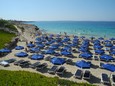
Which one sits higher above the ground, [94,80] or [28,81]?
[28,81]

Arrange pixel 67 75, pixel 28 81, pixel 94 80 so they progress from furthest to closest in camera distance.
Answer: pixel 67 75
pixel 94 80
pixel 28 81

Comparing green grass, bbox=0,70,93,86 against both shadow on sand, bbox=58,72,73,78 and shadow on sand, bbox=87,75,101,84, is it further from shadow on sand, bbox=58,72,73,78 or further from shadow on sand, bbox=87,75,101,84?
shadow on sand, bbox=58,72,73,78

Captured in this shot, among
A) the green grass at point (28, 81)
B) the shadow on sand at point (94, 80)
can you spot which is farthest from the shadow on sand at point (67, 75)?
the green grass at point (28, 81)

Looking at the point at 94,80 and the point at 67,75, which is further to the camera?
the point at 67,75

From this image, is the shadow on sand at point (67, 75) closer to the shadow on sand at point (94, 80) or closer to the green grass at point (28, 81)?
the shadow on sand at point (94, 80)

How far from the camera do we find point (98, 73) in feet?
87.5

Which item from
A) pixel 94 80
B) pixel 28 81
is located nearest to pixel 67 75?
pixel 94 80

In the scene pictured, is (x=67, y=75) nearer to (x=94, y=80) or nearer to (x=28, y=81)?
(x=94, y=80)

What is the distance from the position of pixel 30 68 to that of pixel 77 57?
38.0 ft

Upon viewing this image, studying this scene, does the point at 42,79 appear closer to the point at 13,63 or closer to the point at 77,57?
the point at 13,63

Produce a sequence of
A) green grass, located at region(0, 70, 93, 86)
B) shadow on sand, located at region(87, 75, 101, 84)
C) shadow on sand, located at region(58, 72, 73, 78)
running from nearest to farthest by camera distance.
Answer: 1. green grass, located at region(0, 70, 93, 86)
2. shadow on sand, located at region(87, 75, 101, 84)
3. shadow on sand, located at region(58, 72, 73, 78)

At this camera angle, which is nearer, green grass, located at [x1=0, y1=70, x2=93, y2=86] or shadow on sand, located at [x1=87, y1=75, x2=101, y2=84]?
green grass, located at [x1=0, y1=70, x2=93, y2=86]

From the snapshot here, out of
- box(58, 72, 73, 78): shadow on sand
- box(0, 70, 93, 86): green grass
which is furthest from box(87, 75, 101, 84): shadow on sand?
box(0, 70, 93, 86): green grass

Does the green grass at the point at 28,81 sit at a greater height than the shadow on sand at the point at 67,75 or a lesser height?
greater
